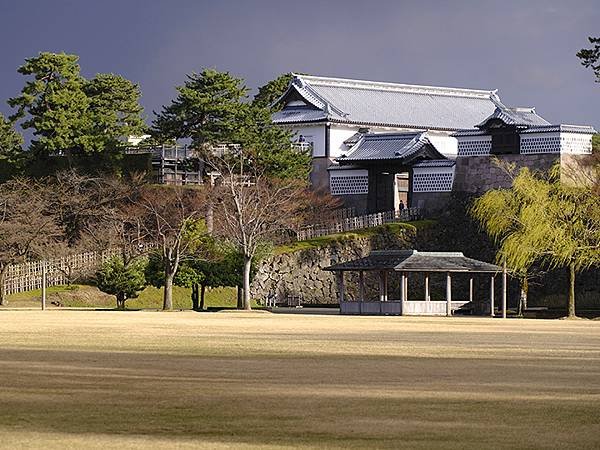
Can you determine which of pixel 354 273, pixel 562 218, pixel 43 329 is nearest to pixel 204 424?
pixel 43 329

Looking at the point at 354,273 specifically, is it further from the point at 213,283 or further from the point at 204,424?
the point at 204,424

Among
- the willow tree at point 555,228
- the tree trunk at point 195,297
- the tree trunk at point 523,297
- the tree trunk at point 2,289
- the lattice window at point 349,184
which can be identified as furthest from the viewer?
the lattice window at point 349,184

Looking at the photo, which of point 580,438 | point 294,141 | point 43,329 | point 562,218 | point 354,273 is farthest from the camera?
point 294,141

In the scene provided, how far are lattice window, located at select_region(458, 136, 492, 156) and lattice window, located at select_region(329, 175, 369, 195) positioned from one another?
530cm

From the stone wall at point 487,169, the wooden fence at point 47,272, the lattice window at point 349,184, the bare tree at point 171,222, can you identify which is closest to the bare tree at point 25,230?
the wooden fence at point 47,272

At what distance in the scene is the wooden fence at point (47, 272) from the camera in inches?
2099

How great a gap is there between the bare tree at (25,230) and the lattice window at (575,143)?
22614mm

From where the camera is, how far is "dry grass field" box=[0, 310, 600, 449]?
36.3 ft

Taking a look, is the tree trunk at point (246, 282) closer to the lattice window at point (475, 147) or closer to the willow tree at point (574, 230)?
the willow tree at point (574, 230)

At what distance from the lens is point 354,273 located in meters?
60.8

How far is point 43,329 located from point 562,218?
25.5 metres

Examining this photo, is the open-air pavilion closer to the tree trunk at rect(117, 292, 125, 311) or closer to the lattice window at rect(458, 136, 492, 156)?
the tree trunk at rect(117, 292, 125, 311)

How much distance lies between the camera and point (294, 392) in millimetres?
14719

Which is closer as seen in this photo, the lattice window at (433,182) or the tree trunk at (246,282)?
the tree trunk at (246,282)
